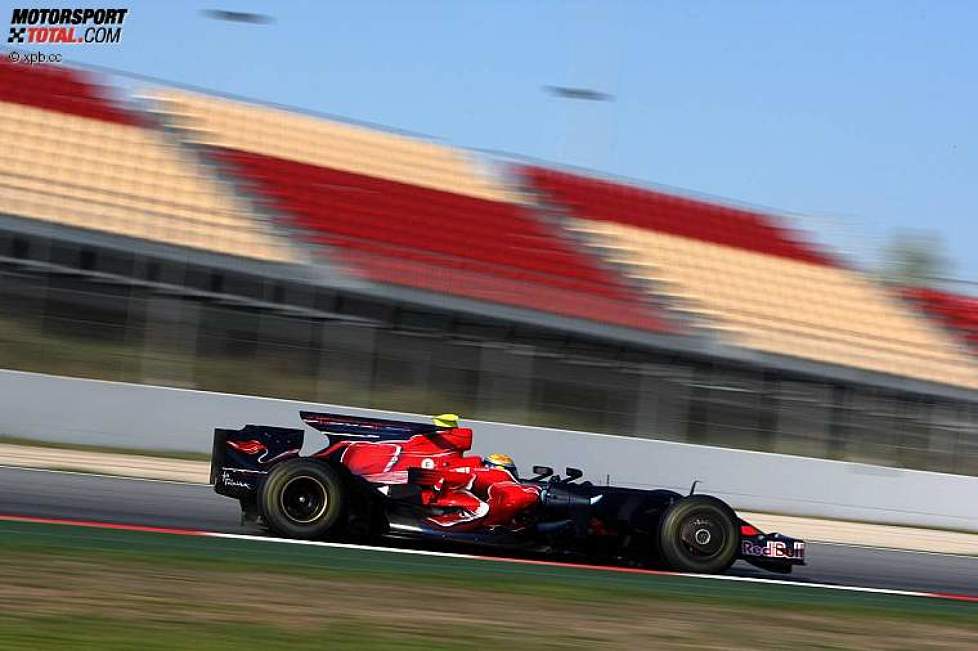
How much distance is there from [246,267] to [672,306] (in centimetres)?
685

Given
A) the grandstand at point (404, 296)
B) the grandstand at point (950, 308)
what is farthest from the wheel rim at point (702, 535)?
the grandstand at point (950, 308)

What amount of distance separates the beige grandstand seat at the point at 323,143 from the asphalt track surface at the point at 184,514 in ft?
29.7

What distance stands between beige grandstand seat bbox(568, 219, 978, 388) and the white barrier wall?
6.30 ft

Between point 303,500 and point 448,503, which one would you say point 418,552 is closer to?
point 448,503

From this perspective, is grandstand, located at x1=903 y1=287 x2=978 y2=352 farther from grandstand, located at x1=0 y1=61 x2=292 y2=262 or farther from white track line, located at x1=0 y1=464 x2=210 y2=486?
white track line, located at x1=0 y1=464 x2=210 y2=486

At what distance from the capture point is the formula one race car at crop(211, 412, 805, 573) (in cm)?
930

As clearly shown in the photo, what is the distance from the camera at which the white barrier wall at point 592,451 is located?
15750mm

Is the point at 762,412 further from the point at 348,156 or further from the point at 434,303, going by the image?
the point at 348,156

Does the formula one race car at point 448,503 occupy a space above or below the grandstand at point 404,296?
below

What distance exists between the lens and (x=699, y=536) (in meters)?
9.75

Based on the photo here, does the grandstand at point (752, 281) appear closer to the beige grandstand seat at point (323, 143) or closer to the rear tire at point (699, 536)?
the beige grandstand seat at point (323, 143)

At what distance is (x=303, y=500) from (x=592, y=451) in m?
8.74

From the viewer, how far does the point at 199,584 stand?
7254 millimetres

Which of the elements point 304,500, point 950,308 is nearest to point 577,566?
point 304,500
